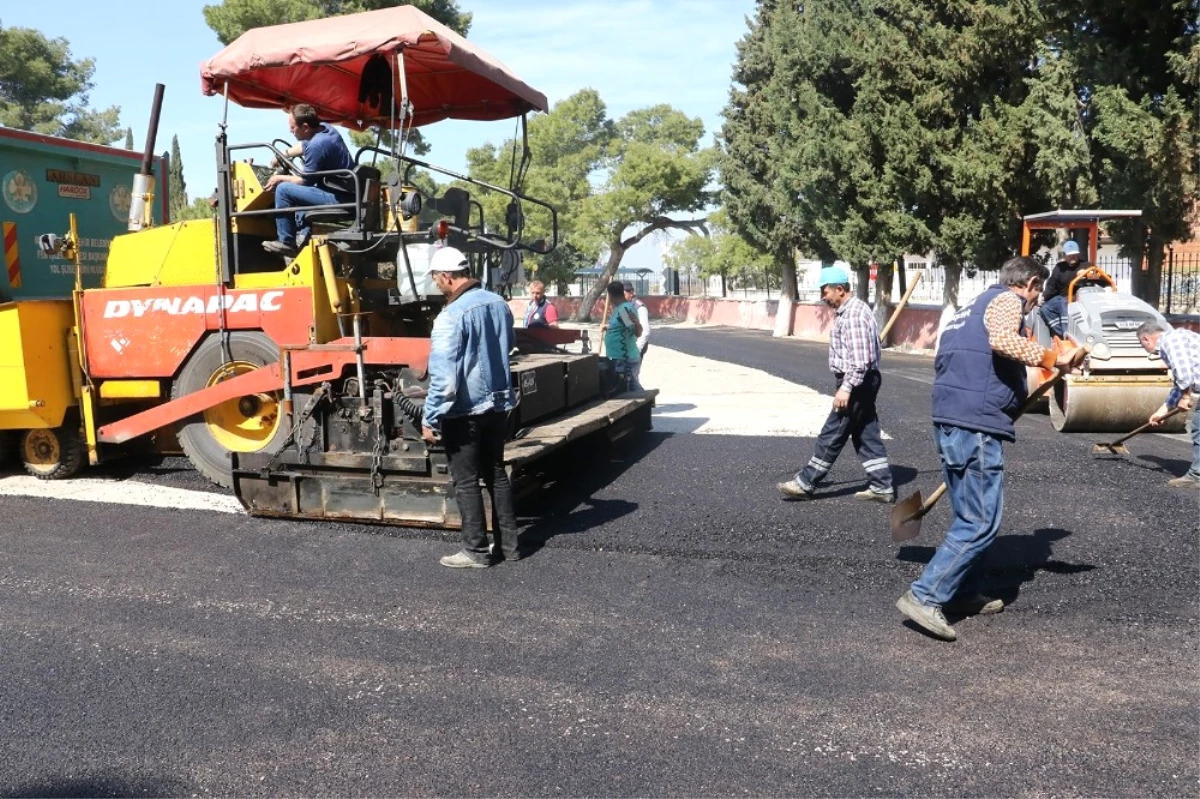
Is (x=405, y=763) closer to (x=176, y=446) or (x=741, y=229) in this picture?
(x=176, y=446)

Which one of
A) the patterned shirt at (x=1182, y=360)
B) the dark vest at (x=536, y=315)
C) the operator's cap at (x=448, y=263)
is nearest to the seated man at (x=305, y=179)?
the operator's cap at (x=448, y=263)

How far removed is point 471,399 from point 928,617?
8.38ft

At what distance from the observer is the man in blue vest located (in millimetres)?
4410

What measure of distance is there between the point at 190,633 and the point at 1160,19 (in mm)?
14674

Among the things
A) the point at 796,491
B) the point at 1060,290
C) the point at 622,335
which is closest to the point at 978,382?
the point at 796,491

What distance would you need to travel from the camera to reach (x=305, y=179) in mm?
6613

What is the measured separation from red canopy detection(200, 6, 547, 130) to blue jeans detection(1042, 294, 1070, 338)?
6.07 meters

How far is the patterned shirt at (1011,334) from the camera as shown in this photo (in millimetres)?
4309

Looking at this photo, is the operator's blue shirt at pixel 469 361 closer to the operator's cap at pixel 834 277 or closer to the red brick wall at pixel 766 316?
the operator's cap at pixel 834 277

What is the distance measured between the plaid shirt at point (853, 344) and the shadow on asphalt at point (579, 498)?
1.68 m

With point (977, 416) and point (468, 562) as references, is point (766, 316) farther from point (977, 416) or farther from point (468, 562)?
point (977, 416)

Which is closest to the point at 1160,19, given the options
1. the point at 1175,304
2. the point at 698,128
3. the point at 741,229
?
the point at 1175,304

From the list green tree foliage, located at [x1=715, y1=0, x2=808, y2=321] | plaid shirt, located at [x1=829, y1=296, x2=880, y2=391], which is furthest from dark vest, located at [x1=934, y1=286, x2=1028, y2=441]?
green tree foliage, located at [x1=715, y1=0, x2=808, y2=321]

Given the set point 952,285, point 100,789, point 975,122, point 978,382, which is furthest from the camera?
point 952,285
